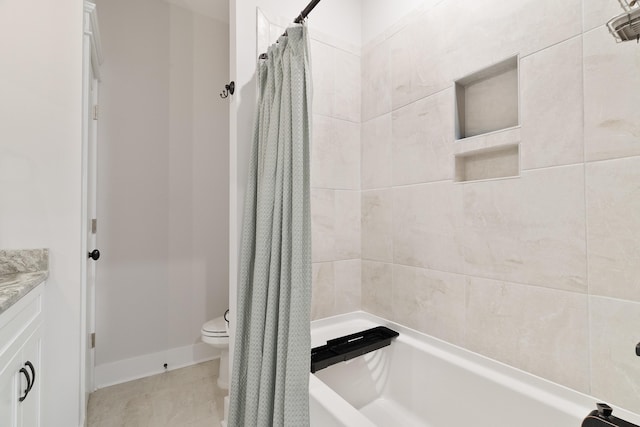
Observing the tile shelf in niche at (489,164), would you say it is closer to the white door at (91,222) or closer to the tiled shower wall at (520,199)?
the tiled shower wall at (520,199)

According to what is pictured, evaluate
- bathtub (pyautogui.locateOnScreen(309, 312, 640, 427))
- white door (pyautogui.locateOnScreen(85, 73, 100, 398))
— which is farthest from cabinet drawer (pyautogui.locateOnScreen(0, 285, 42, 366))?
bathtub (pyautogui.locateOnScreen(309, 312, 640, 427))

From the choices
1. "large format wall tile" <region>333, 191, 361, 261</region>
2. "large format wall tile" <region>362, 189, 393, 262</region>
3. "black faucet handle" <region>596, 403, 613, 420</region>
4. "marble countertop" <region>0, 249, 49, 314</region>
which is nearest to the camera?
"black faucet handle" <region>596, 403, 613, 420</region>

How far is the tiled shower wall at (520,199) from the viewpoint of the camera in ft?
2.97

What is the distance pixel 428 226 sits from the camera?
1.46 m

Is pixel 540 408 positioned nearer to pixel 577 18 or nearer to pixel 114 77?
pixel 577 18

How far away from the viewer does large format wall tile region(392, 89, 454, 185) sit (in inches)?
53.9

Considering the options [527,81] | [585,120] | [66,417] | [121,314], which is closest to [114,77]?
[121,314]

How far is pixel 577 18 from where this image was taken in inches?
38.4

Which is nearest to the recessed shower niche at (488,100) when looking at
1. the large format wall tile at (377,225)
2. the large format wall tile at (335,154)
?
the large format wall tile at (377,225)

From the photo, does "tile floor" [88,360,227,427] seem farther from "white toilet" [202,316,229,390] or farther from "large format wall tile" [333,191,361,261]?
"large format wall tile" [333,191,361,261]

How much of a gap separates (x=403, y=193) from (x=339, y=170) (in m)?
0.42

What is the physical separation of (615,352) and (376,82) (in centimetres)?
160

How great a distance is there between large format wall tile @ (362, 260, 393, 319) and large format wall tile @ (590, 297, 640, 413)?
866 mm

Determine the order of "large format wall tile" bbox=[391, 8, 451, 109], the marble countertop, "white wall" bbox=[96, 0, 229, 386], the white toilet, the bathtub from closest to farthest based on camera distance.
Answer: the bathtub < the marble countertop < "large format wall tile" bbox=[391, 8, 451, 109] < the white toilet < "white wall" bbox=[96, 0, 229, 386]
